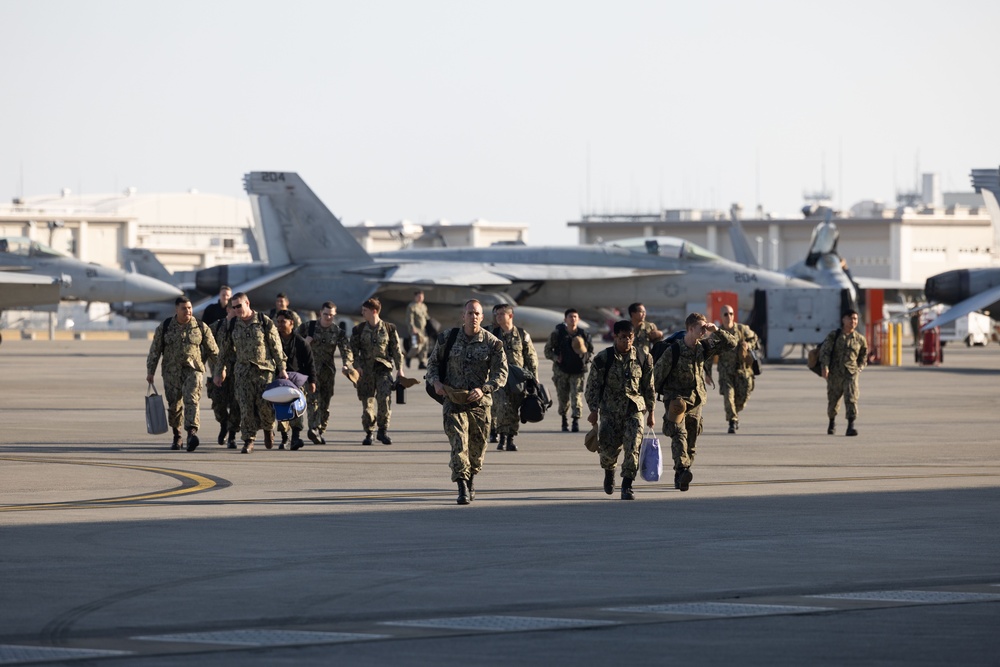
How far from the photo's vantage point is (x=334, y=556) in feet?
34.1

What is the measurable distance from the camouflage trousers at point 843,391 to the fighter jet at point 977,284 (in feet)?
57.2

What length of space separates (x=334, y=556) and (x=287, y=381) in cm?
827

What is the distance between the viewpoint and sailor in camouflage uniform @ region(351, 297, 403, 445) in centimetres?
1956

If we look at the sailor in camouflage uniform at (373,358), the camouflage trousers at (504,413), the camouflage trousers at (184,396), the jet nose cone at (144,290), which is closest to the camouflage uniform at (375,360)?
the sailor in camouflage uniform at (373,358)

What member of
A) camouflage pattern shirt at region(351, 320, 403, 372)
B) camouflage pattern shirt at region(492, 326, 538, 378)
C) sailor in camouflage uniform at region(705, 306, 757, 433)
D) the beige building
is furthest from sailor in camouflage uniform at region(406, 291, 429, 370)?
the beige building

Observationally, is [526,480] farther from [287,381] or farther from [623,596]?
[623,596]

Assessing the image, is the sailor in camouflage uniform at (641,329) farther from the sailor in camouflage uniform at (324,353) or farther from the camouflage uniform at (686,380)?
the sailor in camouflage uniform at (324,353)

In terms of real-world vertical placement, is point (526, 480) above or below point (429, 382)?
below

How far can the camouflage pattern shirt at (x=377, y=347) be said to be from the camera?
770 inches

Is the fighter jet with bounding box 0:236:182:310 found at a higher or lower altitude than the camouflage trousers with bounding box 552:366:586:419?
higher

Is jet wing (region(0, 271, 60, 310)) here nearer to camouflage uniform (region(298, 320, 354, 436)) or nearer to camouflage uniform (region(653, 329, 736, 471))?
camouflage uniform (region(298, 320, 354, 436))

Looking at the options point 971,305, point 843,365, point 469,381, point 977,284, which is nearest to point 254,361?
point 469,381

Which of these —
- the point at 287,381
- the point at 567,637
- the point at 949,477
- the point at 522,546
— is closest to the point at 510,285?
the point at 287,381

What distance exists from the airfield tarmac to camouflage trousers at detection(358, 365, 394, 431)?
63 centimetres
